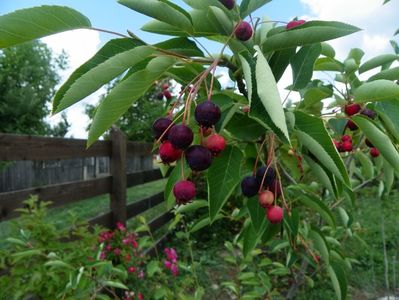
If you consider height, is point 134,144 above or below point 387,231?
above

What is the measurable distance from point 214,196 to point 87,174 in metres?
21.9

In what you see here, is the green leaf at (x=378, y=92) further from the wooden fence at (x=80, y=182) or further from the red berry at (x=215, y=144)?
the wooden fence at (x=80, y=182)

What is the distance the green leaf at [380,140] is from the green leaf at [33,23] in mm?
624

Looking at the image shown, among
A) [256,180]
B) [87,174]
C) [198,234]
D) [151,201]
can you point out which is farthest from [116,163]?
[87,174]

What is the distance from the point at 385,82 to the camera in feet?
2.87

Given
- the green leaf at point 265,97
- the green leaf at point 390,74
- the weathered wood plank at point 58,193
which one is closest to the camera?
the green leaf at point 265,97

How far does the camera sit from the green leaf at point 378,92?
849 millimetres

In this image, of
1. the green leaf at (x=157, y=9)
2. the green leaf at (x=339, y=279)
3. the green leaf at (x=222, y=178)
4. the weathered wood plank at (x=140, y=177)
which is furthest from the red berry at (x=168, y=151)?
the weathered wood plank at (x=140, y=177)

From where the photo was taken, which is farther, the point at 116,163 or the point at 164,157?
the point at 116,163

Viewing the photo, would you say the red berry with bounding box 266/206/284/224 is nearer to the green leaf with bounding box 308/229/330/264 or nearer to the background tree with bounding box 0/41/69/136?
the green leaf with bounding box 308/229/330/264

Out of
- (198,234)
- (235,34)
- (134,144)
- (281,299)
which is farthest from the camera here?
(198,234)

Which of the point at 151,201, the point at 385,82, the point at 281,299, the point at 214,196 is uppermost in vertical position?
the point at 385,82

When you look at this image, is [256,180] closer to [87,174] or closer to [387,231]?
[387,231]

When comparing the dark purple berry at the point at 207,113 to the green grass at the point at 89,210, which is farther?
the green grass at the point at 89,210
